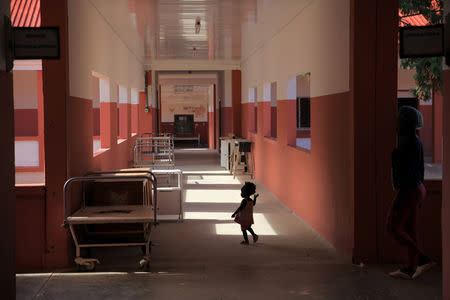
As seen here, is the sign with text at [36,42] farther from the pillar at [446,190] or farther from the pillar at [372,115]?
the pillar at [372,115]

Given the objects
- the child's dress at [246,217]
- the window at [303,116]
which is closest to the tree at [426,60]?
the child's dress at [246,217]

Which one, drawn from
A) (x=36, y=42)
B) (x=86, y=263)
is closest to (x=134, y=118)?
(x=86, y=263)

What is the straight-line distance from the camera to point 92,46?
21.3 feet

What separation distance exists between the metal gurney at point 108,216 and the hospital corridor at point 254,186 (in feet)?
0.05

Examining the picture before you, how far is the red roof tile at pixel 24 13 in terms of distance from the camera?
6.00m

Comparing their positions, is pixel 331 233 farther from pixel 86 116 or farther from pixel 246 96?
pixel 246 96

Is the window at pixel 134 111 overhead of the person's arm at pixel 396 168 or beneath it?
overhead

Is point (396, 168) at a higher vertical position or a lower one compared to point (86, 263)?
higher

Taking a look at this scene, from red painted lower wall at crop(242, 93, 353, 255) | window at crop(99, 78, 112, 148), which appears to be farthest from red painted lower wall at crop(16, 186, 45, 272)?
window at crop(99, 78, 112, 148)

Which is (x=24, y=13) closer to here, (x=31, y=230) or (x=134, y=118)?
(x=31, y=230)

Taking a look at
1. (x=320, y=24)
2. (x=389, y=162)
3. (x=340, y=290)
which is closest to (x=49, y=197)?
(x=340, y=290)

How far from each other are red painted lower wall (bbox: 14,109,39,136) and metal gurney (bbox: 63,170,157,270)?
3.44 meters

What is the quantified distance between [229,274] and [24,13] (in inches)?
140

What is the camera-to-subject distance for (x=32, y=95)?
359 inches
